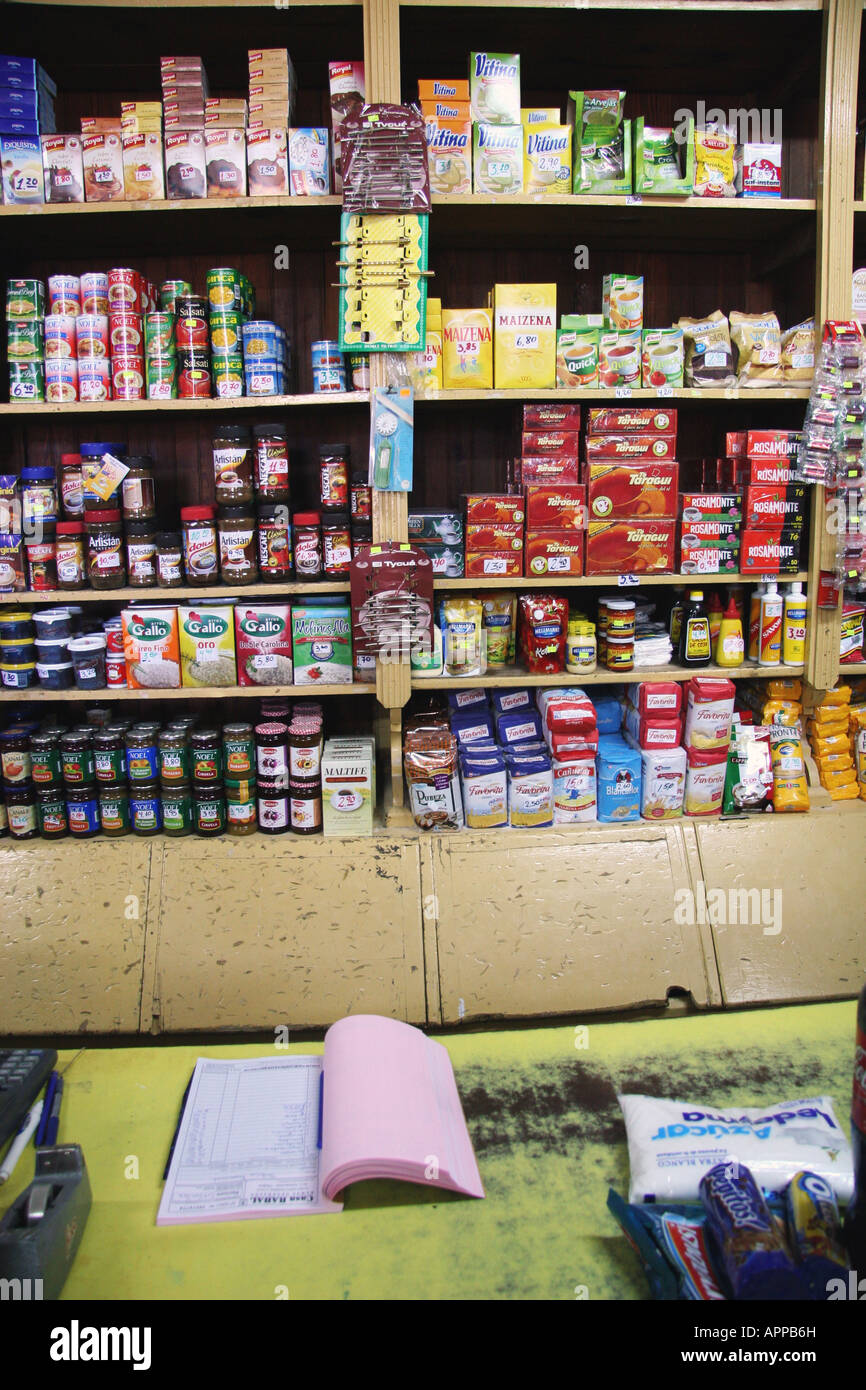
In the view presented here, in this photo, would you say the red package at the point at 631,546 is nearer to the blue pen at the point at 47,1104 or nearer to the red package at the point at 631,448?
the red package at the point at 631,448

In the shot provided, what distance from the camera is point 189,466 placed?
9.91ft

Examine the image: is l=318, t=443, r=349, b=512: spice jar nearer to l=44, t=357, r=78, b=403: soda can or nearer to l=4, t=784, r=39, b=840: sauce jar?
l=44, t=357, r=78, b=403: soda can

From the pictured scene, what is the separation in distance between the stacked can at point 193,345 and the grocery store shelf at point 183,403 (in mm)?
45

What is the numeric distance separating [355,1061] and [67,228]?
2405 millimetres

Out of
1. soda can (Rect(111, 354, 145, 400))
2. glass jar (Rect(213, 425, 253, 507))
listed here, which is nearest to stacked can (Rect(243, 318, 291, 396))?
glass jar (Rect(213, 425, 253, 507))

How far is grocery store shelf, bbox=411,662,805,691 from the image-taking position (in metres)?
2.70

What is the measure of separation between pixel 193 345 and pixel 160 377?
Answer: 0.12m

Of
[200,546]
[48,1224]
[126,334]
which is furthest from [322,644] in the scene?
[48,1224]

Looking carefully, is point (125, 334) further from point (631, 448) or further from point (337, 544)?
point (631, 448)

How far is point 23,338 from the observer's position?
2592 millimetres

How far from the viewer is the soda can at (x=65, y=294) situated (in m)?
2.57
